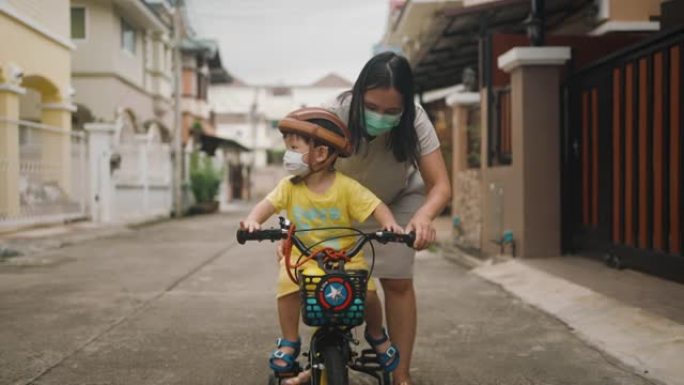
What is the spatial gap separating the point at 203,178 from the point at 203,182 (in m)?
0.16

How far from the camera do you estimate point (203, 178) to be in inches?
993

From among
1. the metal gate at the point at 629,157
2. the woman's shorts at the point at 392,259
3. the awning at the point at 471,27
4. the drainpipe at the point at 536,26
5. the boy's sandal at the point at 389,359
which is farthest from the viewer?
the awning at the point at 471,27

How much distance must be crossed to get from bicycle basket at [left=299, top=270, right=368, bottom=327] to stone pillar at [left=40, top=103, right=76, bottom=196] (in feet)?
40.1

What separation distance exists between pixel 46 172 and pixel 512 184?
30.7 ft

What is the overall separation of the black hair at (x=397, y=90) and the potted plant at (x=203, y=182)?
71.7 ft

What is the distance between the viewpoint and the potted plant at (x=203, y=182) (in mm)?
25094

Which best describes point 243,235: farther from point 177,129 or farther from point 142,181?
point 177,129

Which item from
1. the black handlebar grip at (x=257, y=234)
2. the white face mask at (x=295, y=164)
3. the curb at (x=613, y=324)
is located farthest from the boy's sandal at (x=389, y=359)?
the curb at (x=613, y=324)

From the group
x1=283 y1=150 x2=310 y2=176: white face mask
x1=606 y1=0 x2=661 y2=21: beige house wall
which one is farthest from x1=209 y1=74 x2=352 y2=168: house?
x1=283 y1=150 x2=310 y2=176: white face mask

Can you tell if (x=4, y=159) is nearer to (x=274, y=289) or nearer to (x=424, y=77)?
(x=274, y=289)

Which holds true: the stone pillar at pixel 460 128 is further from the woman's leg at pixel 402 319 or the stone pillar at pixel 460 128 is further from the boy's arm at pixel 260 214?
the boy's arm at pixel 260 214

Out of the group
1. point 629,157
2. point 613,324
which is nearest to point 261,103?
point 629,157

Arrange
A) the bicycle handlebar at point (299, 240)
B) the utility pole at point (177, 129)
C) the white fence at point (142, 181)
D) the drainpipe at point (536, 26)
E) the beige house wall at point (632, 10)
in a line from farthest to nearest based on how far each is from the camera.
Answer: the utility pole at point (177, 129), the white fence at point (142, 181), the beige house wall at point (632, 10), the drainpipe at point (536, 26), the bicycle handlebar at point (299, 240)

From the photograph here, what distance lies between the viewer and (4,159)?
1156 centimetres
